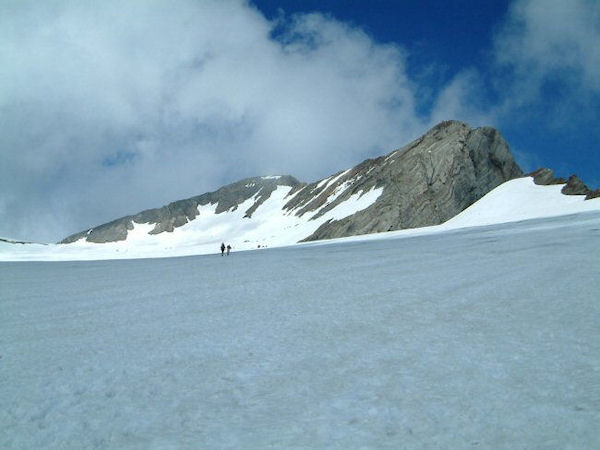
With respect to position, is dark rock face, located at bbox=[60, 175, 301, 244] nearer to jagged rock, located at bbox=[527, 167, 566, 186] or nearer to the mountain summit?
the mountain summit

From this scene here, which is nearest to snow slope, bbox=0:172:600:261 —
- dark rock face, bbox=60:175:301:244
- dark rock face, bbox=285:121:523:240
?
dark rock face, bbox=60:175:301:244

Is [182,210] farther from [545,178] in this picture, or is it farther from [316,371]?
[316,371]

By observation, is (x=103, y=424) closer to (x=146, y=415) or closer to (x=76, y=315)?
(x=146, y=415)

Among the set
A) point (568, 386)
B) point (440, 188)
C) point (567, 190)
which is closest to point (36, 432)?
point (568, 386)

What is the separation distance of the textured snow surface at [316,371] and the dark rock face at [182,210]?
5241 inches

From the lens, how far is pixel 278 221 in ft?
331

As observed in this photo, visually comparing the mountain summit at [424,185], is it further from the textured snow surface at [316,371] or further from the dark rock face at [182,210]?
the dark rock face at [182,210]

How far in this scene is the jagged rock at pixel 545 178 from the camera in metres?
50.0

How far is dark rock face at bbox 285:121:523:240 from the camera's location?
57.4m

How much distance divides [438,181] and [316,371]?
195 feet

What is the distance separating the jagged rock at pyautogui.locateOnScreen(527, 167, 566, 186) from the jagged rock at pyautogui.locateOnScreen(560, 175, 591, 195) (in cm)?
246

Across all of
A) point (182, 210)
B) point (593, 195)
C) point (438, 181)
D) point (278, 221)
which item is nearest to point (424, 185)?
point (438, 181)

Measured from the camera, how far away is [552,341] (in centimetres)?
478

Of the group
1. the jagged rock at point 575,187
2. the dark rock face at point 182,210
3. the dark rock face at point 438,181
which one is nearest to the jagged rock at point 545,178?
the jagged rock at point 575,187
